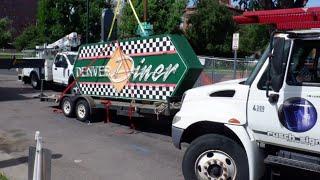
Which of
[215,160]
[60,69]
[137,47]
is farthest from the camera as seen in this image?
[60,69]

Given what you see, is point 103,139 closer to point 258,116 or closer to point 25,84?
point 258,116

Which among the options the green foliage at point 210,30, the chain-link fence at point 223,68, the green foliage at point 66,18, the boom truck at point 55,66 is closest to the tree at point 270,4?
the chain-link fence at point 223,68

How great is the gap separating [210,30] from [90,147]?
5626cm

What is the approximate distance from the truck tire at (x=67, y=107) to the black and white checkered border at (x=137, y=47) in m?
1.43

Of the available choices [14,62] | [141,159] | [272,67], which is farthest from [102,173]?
[14,62]

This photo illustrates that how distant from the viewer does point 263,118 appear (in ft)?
22.0

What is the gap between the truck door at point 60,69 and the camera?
2342 cm

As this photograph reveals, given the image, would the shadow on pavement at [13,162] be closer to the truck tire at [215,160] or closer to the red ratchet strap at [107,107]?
the truck tire at [215,160]

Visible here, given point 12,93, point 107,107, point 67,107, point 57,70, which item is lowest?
point 12,93

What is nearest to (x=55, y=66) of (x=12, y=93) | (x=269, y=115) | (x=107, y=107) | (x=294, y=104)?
(x=12, y=93)

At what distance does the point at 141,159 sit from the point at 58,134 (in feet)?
11.5

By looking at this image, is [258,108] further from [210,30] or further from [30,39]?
[30,39]

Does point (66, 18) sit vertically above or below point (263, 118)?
above

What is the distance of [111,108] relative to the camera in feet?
45.4
